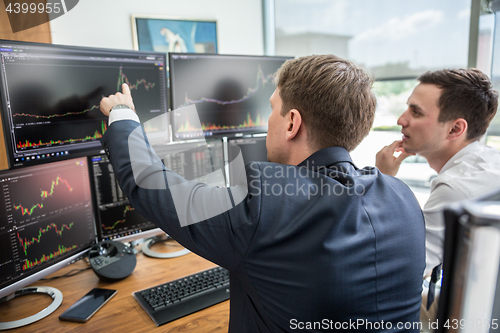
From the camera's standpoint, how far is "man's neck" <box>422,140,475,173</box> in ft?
5.01

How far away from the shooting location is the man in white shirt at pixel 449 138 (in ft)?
4.29

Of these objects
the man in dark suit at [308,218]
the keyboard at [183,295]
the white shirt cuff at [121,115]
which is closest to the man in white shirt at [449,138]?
the man in dark suit at [308,218]

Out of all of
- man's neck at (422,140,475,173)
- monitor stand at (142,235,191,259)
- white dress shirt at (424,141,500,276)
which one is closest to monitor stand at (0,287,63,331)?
monitor stand at (142,235,191,259)

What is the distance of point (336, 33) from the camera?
2.50m

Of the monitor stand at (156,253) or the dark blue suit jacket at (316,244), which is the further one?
the monitor stand at (156,253)

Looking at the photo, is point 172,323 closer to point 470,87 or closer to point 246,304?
point 246,304

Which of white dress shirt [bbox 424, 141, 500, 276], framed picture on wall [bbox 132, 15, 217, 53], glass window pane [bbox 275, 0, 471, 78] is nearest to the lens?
white dress shirt [bbox 424, 141, 500, 276]

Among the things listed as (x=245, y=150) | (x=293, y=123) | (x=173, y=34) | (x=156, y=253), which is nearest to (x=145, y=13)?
(x=173, y=34)

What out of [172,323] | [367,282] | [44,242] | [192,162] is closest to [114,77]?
[192,162]

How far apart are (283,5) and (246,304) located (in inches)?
101

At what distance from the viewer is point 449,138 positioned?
1.52 m

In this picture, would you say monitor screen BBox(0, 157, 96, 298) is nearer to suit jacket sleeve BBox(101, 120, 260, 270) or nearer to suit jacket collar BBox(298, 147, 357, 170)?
suit jacket sleeve BBox(101, 120, 260, 270)

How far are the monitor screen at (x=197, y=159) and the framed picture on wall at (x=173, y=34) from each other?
1.08 meters

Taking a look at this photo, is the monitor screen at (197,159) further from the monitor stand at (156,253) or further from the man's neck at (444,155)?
the man's neck at (444,155)
